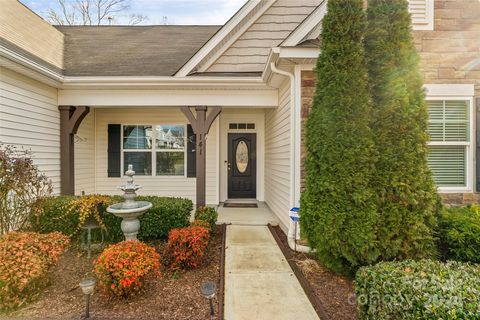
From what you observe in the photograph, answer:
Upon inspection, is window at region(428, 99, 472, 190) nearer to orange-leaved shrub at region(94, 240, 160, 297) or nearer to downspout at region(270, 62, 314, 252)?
downspout at region(270, 62, 314, 252)

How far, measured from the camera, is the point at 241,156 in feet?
26.4

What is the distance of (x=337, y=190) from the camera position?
3.22 metres

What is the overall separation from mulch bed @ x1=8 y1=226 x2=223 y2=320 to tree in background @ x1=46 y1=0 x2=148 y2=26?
15.8 meters

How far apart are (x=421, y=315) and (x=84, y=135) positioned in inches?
297

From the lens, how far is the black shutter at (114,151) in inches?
291

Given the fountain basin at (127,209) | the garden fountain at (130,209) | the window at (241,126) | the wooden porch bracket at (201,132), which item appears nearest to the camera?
the fountain basin at (127,209)

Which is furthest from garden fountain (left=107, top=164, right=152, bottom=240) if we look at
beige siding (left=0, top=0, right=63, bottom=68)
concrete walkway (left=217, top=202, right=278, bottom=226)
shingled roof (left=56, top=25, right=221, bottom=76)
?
beige siding (left=0, top=0, right=63, bottom=68)

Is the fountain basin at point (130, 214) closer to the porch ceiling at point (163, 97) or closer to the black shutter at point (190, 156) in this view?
the porch ceiling at point (163, 97)

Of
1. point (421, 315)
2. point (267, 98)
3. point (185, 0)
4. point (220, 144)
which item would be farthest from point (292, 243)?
point (185, 0)

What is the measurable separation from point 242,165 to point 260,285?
5019mm

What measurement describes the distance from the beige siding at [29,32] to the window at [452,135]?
7.42 metres

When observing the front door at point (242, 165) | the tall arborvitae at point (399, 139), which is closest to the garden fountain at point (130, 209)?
the tall arborvitae at point (399, 139)

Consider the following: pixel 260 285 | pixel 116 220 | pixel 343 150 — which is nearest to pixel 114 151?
pixel 116 220

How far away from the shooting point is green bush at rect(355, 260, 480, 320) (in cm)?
198
